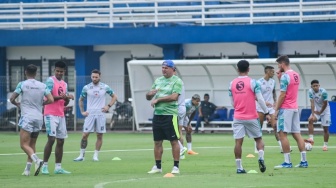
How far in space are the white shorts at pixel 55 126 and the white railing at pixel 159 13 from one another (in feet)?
75.0

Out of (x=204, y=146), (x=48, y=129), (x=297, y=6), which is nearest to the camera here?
(x=48, y=129)

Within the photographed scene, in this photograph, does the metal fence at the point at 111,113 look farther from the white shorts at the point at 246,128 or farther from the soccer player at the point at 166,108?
the white shorts at the point at 246,128

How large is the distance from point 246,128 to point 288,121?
5.06ft

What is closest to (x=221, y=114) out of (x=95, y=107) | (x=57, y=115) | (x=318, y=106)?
(x=318, y=106)

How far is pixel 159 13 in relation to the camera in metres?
45.0

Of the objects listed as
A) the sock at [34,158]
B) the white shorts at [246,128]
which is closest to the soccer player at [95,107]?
the sock at [34,158]

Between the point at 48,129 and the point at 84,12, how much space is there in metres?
29.3

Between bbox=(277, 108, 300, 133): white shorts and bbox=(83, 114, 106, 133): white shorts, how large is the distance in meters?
5.98

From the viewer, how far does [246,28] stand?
4328 centimetres

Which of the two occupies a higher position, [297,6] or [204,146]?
[297,6]

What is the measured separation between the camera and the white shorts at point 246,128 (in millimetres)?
18328

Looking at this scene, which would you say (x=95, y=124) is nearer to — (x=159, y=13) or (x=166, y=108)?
(x=166, y=108)

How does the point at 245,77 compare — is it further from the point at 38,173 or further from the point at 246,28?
the point at 246,28

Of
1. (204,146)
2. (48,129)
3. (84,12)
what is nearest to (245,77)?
(48,129)
